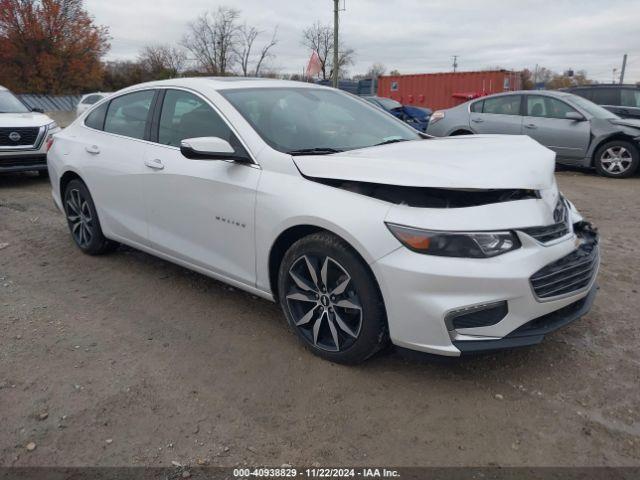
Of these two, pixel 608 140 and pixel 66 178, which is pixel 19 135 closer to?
pixel 66 178

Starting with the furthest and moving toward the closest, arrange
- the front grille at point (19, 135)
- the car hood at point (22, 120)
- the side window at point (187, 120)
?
the car hood at point (22, 120)
the front grille at point (19, 135)
the side window at point (187, 120)

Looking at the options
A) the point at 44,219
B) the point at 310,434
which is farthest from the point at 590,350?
the point at 44,219

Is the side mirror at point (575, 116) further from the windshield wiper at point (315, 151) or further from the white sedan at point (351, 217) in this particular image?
the windshield wiper at point (315, 151)

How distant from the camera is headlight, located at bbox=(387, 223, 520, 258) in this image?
2543 millimetres

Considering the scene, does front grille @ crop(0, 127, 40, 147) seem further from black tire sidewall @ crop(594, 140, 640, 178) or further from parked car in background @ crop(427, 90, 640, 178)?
black tire sidewall @ crop(594, 140, 640, 178)

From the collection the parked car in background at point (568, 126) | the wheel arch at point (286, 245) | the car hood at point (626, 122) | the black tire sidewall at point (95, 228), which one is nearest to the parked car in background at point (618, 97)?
the parked car in background at point (568, 126)

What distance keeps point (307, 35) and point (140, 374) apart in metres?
44.4

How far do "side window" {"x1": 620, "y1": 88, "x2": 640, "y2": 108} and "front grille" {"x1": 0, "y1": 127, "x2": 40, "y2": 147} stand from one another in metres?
11.7

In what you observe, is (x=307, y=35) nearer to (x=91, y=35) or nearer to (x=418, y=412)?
(x=91, y=35)

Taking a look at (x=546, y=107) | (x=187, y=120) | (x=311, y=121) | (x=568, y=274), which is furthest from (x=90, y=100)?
(x=568, y=274)

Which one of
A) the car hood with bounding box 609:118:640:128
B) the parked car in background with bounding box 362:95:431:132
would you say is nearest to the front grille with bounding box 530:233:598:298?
the car hood with bounding box 609:118:640:128

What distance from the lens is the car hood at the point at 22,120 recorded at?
839cm

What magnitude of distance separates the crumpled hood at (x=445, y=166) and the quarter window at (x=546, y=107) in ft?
22.3

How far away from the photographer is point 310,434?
2.50 meters
